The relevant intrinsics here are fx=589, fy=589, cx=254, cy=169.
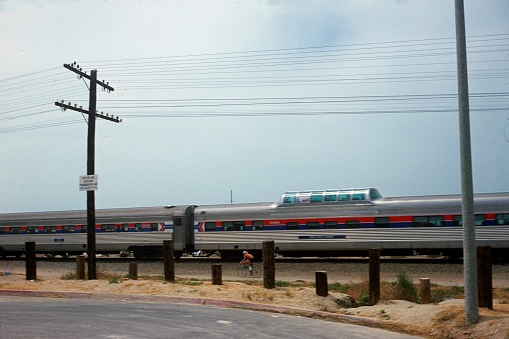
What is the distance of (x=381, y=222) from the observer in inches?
1096

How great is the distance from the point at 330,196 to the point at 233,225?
533 centimetres

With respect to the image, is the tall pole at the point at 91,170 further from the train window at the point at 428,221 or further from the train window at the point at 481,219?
the train window at the point at 481,219

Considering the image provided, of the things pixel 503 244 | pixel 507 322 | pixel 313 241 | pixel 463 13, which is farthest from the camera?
pixel 313 241

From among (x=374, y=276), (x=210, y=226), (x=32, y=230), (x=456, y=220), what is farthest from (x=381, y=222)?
(x=32, y=230)

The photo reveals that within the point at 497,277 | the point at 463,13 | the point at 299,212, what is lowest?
the point at 497,277

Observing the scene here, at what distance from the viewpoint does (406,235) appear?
27297mm

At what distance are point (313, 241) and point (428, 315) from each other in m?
17.6

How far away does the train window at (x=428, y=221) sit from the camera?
26594mm

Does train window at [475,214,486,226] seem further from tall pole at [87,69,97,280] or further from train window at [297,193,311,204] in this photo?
tall pole at [87,69,97,280]

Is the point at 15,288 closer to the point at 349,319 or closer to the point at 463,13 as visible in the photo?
the point at 349,319

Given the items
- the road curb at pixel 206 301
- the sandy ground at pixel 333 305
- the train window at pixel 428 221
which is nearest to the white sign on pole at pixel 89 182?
the sandy ground at pixel 333 305

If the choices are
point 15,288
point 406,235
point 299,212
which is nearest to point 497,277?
point 406,235

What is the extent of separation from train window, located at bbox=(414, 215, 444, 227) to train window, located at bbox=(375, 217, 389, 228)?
1333mm

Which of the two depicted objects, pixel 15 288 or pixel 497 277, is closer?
pixel 15 288
